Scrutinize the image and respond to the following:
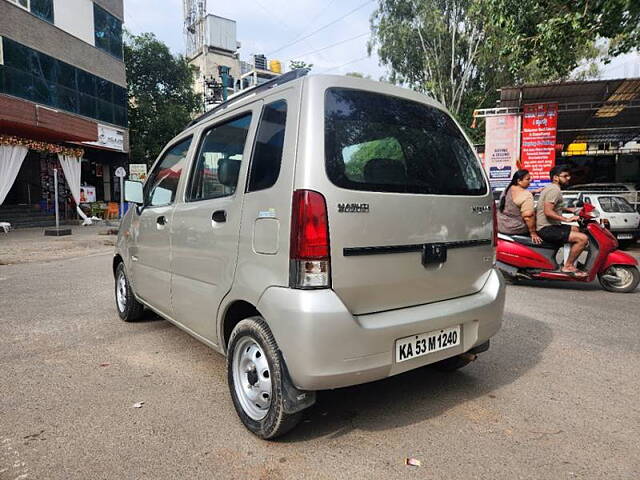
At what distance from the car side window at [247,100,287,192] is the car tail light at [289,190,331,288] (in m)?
0.28

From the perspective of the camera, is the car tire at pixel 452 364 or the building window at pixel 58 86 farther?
the building window at pixel 58 86

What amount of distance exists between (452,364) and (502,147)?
10.5 metres

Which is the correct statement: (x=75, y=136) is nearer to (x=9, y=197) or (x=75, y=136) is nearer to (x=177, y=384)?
(x=9, y=197)

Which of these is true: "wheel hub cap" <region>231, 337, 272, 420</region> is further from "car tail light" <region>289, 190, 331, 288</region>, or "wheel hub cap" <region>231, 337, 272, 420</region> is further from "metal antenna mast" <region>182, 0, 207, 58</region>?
"metal antenna mast" <region>182, 0, 207, 58</region>

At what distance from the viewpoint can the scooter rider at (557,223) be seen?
19.5ft

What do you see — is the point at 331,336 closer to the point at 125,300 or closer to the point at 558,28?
the point at 125,300

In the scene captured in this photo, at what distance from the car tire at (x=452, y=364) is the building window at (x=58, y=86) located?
19.8 metres

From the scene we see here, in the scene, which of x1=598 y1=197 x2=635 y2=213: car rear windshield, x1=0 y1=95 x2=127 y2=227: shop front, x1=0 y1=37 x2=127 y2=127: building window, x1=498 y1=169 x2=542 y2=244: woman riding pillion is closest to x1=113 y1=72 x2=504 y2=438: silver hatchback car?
x1=498 y1=169 x2=542 y2=244: woman riding pillion

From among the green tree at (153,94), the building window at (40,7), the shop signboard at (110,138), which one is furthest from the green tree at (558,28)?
the green tree at (153,94)

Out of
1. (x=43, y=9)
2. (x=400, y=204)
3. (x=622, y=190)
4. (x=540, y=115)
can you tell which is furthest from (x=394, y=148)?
(x=43, y=9)

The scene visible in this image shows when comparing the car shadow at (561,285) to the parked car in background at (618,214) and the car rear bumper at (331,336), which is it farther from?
the car rear bumper at (331,336)

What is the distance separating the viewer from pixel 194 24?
5444cm

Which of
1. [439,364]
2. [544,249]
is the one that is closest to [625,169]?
[544,249]

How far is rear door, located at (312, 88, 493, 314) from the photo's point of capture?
223 centimetres
